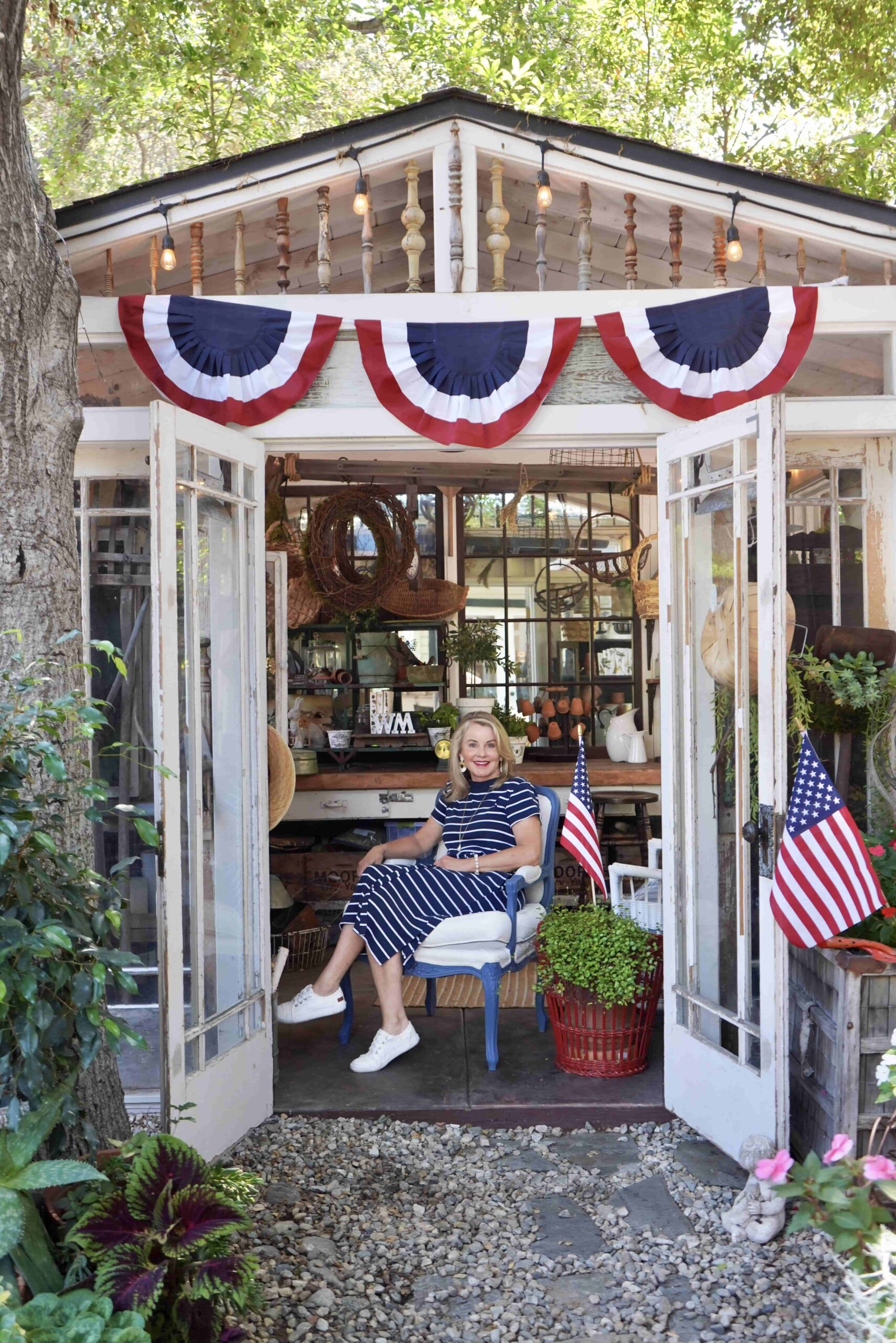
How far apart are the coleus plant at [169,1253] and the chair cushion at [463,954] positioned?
2.02m

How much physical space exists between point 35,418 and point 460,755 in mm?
2510

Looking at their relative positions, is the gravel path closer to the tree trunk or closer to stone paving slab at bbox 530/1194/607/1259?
stone paving slab at bbox 530/1194/607/1259

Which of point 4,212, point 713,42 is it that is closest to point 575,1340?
point 4,212

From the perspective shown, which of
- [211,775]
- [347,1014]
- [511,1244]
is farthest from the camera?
[347,1014]

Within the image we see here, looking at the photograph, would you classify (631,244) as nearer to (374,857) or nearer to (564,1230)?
(374,857)

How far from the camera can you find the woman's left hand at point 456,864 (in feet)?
15.4

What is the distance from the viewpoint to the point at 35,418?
2947 millimetres

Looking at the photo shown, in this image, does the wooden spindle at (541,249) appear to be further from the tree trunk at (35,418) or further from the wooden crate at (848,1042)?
the wooden crate at (848,1042)

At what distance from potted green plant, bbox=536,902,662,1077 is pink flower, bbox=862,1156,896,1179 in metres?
2.17

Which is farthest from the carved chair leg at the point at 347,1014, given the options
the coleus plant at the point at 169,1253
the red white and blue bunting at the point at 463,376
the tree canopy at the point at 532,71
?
the tree canopy at the point at 532,71

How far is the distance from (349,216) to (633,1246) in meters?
3.99

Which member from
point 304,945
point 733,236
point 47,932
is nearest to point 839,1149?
point 47,932

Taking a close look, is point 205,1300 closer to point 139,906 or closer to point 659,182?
point 139,906

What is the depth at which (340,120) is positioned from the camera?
1368 cm
